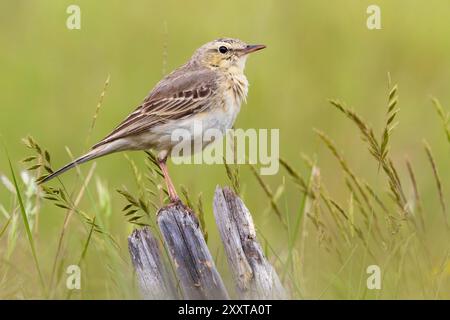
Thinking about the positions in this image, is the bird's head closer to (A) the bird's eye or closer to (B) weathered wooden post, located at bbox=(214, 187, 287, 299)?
(A) the bird's eye

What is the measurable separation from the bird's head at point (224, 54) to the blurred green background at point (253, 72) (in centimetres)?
180

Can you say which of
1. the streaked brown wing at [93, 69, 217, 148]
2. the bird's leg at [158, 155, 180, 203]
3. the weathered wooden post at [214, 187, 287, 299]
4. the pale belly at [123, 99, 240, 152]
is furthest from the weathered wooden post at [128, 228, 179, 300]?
the pale belly at [123, 99, 240, 152]

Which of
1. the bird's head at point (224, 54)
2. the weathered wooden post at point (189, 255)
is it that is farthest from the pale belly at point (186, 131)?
the weathered wooden post at point (189, 255)

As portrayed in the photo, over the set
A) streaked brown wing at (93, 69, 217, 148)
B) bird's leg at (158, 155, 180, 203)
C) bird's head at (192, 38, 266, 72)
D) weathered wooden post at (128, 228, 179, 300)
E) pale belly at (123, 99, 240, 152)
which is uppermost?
bird's head at (192, 38, 266, 72)

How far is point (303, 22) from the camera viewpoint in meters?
10.9

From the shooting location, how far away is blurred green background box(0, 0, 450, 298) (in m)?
9.41

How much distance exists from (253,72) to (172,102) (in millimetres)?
3952

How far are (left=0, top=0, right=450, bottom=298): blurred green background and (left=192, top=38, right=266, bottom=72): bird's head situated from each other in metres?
1.80

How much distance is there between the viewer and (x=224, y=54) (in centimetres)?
710

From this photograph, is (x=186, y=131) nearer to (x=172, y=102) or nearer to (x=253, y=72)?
(x=172, y=102)

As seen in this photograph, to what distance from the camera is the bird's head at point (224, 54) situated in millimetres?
7078

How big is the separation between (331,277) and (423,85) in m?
5.96
